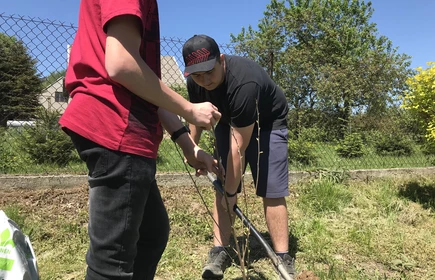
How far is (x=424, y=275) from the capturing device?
8.46ft

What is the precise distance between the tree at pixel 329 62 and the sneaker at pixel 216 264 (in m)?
3.67

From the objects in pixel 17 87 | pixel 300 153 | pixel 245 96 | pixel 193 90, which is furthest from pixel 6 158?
pixel 17 87

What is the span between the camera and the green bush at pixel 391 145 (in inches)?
333

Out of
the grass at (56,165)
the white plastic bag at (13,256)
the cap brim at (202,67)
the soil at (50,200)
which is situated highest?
the cap brim at (202,67)

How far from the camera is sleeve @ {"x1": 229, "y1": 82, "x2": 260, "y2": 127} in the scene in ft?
7.33

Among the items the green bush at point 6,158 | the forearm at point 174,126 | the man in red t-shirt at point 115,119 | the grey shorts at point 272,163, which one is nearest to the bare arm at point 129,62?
the man in red t-shirt at point 115,119

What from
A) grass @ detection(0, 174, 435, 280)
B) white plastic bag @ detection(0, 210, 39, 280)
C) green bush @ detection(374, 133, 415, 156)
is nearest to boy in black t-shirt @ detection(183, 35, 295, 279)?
grass @ detection(0, 174, 435, 280)

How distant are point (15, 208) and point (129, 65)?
264cm

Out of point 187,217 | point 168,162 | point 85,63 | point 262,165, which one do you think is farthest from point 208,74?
point 168,162

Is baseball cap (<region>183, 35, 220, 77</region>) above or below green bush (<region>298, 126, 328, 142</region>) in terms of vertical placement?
above

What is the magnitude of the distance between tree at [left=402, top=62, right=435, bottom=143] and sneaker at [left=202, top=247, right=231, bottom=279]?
2798mm

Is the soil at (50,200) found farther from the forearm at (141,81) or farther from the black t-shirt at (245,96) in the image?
the forearm at (141,81)

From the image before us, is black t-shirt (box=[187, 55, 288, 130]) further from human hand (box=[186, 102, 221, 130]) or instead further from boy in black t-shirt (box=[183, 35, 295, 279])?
human hand (box=[186, 102, 221, 130])

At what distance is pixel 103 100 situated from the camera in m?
1.19
